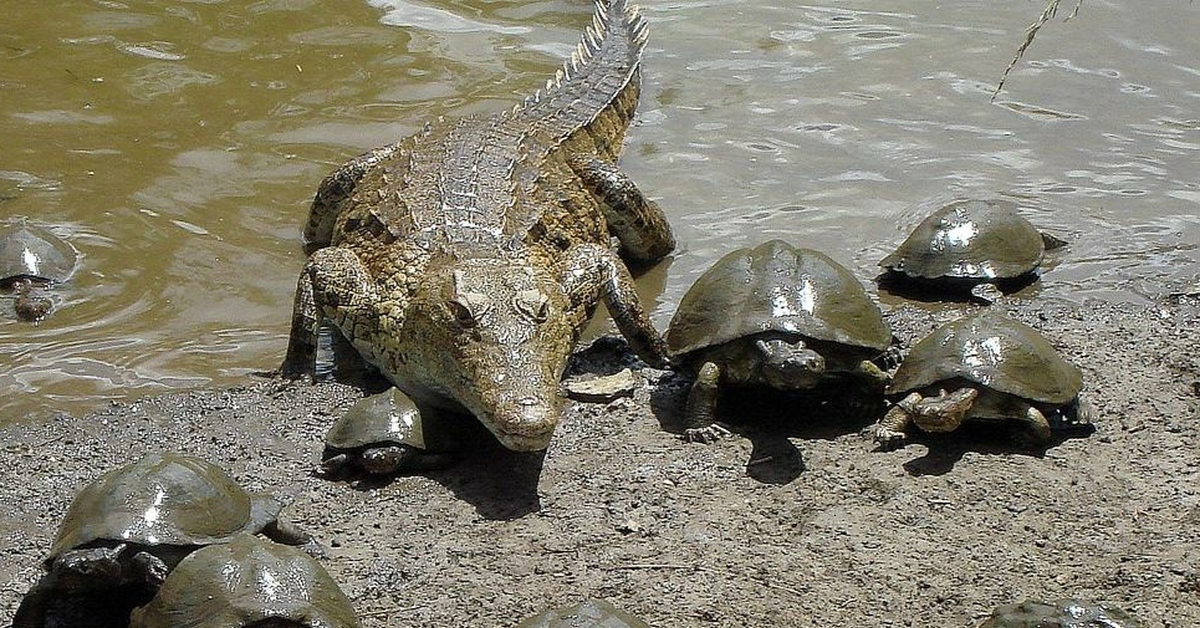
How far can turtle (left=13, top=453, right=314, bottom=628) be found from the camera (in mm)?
4625

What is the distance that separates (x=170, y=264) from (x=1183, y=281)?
530 centimetres

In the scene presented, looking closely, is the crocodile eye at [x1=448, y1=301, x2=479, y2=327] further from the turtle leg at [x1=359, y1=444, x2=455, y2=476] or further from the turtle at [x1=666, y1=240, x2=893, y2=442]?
the turtle at [x1=666, y1=240, x2=893, y2=442]

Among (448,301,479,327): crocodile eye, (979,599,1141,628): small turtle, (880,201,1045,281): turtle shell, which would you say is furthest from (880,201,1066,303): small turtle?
(979,599,1141,628): small turtle

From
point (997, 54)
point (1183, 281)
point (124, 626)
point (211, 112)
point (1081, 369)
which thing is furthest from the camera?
point (997, 54)

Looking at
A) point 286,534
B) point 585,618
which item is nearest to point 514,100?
point 286,534

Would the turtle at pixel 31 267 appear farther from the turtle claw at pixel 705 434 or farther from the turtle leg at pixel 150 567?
the turtle claw at pixel 705 434

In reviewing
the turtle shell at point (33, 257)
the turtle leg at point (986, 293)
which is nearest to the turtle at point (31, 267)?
the turtle shell at point (33, 257)

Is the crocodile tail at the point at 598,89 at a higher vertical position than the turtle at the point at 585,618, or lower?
higher

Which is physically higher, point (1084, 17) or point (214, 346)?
point (1084, 17)

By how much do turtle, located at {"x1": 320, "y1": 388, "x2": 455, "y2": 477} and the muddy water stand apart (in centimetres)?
129

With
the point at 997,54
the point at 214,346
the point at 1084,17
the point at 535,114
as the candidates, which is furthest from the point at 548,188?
the point at 1084,17

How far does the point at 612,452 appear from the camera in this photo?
607cm

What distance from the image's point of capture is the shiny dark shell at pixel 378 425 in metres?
5.77

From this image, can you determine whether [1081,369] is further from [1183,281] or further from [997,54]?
[997,54]
